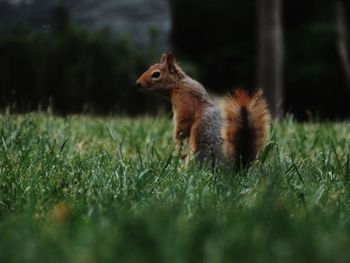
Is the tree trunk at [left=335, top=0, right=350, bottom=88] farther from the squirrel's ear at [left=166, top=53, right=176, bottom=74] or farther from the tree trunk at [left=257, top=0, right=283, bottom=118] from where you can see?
the squirrel's ear at [left=166, top=53, right=176, bottom=74]

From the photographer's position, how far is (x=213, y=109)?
3986 millimetres

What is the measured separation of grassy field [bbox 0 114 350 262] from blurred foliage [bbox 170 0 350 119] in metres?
11.0

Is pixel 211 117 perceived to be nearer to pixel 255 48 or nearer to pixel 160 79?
pixel 160 79

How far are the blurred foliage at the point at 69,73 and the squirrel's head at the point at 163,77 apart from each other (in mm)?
5728

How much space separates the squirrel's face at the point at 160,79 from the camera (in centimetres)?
434

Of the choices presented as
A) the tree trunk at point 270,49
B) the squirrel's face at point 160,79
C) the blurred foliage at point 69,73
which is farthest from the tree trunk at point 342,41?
the squirrel's face at point 160,79

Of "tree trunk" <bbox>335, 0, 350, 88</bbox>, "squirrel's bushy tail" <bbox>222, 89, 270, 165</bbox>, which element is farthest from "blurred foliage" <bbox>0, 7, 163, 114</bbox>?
"squirrel's bushy tail" <bbox>222, 89, 270, 165</bbox>

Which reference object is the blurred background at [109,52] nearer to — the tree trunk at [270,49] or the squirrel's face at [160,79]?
the tree trunk at [270,49]

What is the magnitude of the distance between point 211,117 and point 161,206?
165cm

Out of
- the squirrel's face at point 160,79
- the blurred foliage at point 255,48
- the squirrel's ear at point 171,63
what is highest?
the squirrel's ear at point 171,63

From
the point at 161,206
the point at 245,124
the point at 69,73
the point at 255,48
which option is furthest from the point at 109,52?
the point at 161,206

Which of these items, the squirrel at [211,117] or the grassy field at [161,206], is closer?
the grassy field at [161,206]

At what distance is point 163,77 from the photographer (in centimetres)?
435

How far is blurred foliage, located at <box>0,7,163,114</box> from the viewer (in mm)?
10227
